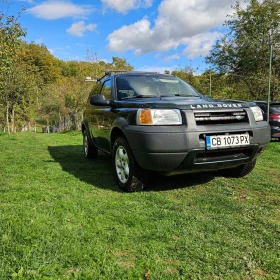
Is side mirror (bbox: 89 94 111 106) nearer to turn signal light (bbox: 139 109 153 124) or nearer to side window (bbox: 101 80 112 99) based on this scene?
side window (bbox: 101 80 112 99)

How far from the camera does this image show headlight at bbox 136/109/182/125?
308 centimetres

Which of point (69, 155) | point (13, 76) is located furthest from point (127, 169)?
point (13, 76)

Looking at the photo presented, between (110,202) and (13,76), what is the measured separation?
1829 cm

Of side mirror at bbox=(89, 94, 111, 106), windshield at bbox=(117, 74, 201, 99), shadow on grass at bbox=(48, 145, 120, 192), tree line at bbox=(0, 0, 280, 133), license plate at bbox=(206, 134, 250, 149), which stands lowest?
shadow on grass at bbox=(48, 145, 120, 192)

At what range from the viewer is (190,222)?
254 centimetres

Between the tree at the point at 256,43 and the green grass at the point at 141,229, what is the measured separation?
15.1 m

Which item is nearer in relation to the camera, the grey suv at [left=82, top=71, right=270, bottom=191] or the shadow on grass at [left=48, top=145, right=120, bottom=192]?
the grey suv at [left=82, top=71, right=270, bottom=191]

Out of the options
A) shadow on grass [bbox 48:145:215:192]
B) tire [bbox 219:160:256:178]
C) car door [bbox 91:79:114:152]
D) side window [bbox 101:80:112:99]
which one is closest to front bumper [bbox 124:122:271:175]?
shadow on grass [bbox 48:145:215:192]

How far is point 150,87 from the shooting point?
429cm

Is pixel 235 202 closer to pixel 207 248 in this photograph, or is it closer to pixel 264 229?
pixel 264 229

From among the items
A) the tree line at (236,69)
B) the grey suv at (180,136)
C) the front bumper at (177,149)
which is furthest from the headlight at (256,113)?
the tree line at (236,69)

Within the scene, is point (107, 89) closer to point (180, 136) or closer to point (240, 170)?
point (180, 136)

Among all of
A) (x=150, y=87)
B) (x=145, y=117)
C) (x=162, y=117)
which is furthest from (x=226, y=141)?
(x=150, y=87)

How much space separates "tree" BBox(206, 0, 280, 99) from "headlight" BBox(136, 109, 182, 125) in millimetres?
15313
